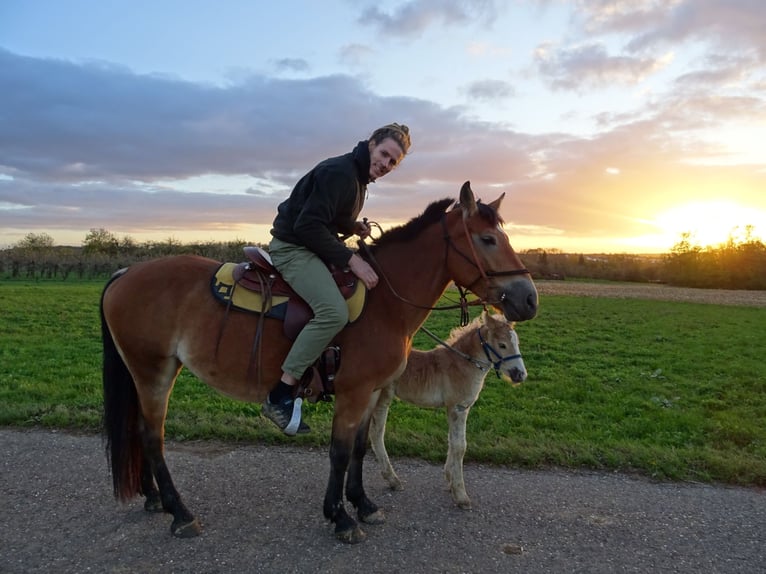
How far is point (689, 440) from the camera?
6742 millimetres

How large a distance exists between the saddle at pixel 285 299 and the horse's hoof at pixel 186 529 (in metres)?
1.39

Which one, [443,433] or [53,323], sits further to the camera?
[53,323]

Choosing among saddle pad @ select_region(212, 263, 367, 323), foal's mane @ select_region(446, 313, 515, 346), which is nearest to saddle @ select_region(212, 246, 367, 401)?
saddle pad @ select_region(212, 263, 367, 323)

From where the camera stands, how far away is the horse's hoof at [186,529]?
4066 millimetres

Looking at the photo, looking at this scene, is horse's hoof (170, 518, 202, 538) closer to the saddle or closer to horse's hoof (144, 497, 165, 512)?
horse's hoof (144, 497, 165, 512)

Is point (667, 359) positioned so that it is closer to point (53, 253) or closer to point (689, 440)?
point (689, 440)

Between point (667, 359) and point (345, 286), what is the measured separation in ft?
39.3

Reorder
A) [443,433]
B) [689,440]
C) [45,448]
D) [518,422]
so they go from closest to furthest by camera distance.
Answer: [45,448]
[443,433]
[689,440]
[518,422]

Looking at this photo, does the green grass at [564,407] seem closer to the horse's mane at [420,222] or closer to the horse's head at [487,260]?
the horse's head at [487,260]

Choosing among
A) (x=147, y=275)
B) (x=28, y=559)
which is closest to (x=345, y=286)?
(x=147, y=275)

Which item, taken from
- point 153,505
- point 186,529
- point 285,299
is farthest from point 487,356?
point 153,505

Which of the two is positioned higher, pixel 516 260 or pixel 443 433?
pixel 516 260

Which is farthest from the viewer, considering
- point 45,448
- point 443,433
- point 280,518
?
point 443,433

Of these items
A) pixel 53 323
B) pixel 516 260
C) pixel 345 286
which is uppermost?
pixel 516 260
